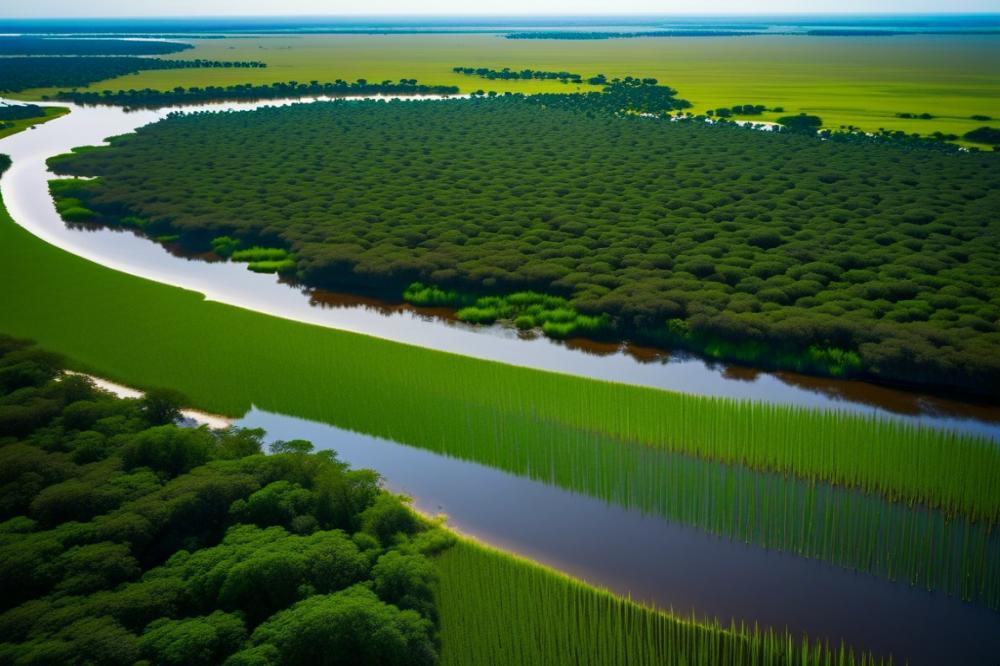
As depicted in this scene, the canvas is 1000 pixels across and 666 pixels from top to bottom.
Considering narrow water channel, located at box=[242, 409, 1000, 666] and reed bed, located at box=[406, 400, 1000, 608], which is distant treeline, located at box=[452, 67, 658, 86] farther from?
narrow water channel, located at box=[242, 409, 1000, 666]

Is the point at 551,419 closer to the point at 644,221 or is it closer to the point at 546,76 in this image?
the point at 644,221

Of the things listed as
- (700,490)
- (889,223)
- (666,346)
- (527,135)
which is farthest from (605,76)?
(700,490)

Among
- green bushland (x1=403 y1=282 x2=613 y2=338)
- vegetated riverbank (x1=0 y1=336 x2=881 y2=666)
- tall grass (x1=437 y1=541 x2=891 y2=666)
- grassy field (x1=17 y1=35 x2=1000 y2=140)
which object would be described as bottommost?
grassy field (x1=17 y1=35 x2=1000 y2=140)

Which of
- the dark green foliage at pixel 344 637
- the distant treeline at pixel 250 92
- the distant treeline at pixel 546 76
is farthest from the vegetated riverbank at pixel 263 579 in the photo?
the distant treeline at pixel 546 76

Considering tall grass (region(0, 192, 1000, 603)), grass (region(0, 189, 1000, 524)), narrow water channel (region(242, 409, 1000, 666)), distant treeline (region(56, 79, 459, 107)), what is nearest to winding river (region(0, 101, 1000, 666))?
narrow water channel (region(242, 409, 1000, 666))

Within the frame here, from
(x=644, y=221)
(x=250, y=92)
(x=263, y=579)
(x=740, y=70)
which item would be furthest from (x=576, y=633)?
(x=740, y=70)

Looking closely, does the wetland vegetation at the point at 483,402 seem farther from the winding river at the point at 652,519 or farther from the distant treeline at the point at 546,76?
the distant treeline at the point at 546,76

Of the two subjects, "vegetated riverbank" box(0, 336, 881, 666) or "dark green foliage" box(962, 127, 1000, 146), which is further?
"dark green foliage" box(962, 127, 1000, 146)
